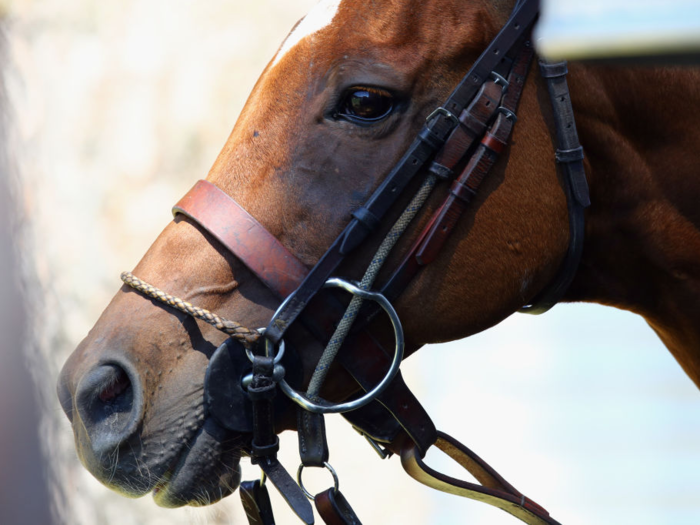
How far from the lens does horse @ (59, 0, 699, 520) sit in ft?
4.32

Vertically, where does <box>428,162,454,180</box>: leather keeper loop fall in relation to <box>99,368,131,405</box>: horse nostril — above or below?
above

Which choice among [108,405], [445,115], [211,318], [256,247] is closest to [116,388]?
[108,405]

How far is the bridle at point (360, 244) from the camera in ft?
4.33

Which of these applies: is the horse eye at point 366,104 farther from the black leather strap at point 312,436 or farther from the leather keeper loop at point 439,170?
the black leather strap at point 312,436

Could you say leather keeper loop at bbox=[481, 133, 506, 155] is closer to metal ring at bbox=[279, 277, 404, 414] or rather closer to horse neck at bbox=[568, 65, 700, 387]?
horse neck at bbox=[568, 65, 700, 387]

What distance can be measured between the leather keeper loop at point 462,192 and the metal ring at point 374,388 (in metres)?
0.26

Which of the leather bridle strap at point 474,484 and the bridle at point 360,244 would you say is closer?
the bridle at point 360,244

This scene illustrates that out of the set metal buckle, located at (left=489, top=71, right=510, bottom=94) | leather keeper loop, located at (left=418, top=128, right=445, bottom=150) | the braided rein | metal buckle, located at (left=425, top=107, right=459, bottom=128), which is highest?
metal buckle, located at (left=489, top=71, right=510, bottom=94)

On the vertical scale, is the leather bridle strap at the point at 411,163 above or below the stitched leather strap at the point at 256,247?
above

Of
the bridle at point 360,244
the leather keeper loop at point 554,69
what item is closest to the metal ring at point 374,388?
the bridle at point 360,244

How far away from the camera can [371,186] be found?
1.35m

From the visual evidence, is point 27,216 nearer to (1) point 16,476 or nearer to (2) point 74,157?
(2) point 74,157

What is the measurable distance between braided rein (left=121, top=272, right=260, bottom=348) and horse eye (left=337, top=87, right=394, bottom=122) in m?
0.49

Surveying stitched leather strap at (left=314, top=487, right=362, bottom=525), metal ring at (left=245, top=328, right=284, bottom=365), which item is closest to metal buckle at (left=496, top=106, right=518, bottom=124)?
metal ring at (left=245, top=328, right=284, bottom=365)
